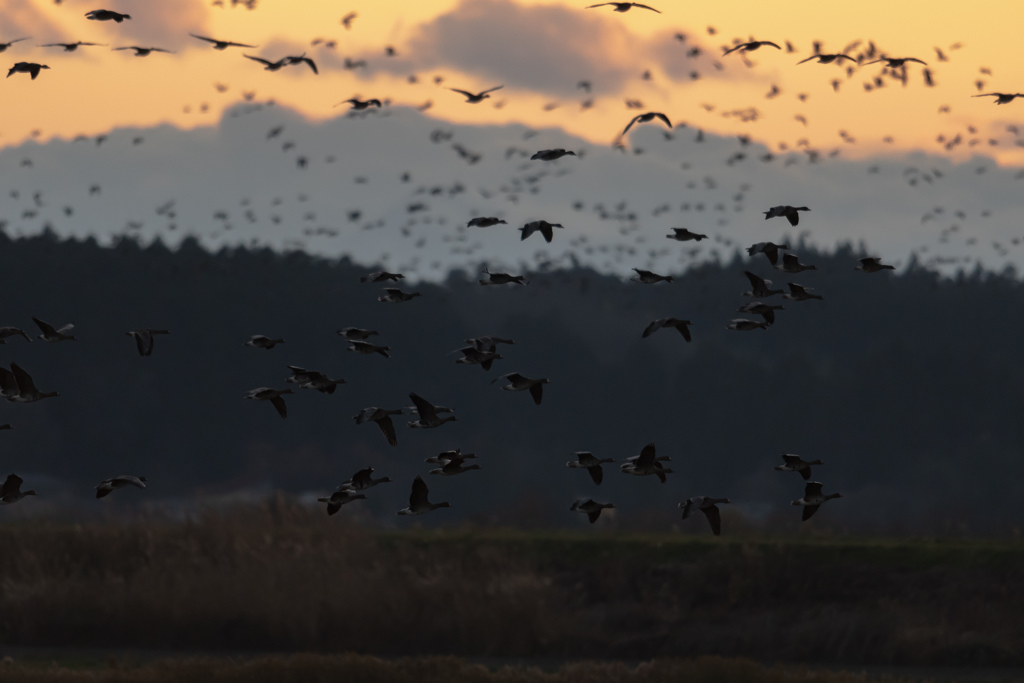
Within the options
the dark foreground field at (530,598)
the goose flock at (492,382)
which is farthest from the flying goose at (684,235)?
the dark foreground field at (530,598)

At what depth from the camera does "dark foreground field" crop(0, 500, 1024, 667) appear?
39.1 m

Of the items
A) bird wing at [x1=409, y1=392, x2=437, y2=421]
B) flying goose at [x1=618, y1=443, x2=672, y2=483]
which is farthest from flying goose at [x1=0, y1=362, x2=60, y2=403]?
flying goose at [x1=618, y1=443, x2=672, y2=483]

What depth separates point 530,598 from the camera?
40.1m

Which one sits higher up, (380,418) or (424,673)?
(380,418)

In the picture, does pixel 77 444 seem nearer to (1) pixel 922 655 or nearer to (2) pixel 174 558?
(2) pixel 174 558

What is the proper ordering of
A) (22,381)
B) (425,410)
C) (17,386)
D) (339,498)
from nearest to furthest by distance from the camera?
(22,381), (17,386), (425,410), (339,498)

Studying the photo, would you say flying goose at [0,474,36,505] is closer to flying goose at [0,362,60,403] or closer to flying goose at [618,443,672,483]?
flying goose at [0,362,60,403]

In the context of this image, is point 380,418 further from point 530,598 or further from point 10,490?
point 530,598

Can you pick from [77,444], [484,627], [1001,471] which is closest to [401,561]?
[484,627]

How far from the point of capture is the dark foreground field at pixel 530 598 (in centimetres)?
3912

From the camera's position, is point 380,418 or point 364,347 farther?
point 364,347

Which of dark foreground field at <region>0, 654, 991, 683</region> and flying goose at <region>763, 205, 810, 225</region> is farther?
dark foreground field at <region>0, 654, 991, 683</region>

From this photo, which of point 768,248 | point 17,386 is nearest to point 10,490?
point 17,386

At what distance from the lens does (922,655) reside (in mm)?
37719
